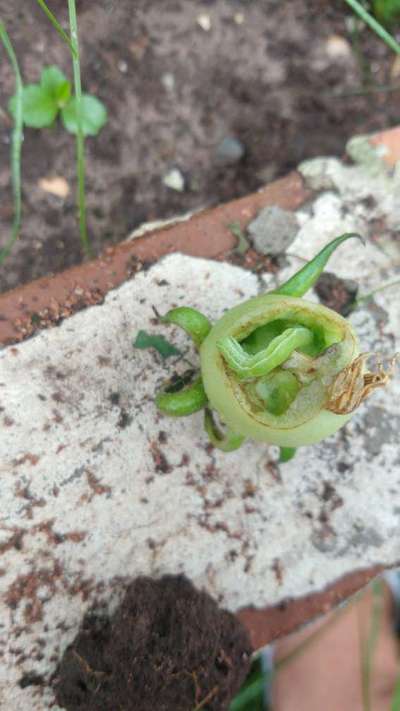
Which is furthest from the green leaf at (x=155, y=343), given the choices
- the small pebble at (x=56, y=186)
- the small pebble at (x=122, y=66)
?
the small pebble at (x=122, y=66)

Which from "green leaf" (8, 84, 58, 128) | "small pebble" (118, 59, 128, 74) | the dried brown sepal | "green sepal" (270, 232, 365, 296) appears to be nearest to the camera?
the dried brown sepal

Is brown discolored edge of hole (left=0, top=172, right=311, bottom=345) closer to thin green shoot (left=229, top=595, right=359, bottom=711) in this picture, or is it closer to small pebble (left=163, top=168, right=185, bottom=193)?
small pebble (left=163, top=168, right=185, bottom=193)

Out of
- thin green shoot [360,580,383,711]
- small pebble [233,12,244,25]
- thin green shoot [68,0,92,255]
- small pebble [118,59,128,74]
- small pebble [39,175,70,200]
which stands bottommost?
thin green shoot [360,580,383,711]

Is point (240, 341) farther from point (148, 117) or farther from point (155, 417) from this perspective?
point (148, 117)

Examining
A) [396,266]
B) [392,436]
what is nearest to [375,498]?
[392,436]

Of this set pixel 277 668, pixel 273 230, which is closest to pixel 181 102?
pixel 273 230

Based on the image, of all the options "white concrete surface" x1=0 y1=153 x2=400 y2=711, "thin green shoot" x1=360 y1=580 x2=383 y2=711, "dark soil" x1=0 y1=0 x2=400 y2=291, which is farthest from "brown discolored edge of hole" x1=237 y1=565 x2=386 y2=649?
"dark soil" x1=0 y1=0 x2=400 y2=291

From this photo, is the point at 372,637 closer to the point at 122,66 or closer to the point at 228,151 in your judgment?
the point at 228,151
